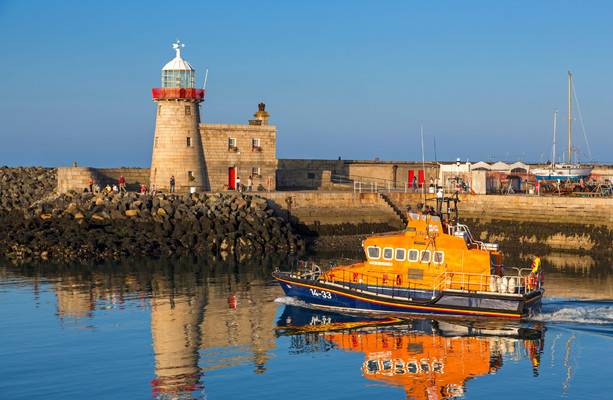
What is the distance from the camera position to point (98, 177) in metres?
41.6

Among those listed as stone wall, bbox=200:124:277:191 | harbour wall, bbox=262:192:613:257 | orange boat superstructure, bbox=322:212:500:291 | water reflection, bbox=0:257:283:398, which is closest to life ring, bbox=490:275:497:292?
orange boat superstructure, bbox=322:212:500:291

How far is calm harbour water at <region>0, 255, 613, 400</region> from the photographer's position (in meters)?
14.6

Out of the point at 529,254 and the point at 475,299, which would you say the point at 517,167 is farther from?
the point at 475,299

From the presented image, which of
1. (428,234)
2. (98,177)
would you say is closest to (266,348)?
(428,234)

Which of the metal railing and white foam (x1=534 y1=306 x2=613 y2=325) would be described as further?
the metal railing

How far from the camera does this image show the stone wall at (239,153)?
A: 42.2 m

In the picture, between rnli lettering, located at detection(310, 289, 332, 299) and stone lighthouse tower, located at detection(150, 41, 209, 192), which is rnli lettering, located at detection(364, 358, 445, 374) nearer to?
rnli lettering, located at detection(310, 289, 332, 299)

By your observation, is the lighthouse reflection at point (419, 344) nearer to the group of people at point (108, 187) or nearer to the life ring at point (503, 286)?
the life ring at point (503, 286)

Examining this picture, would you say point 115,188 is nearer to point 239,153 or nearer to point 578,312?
point 239,153

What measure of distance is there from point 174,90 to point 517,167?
23037 mm

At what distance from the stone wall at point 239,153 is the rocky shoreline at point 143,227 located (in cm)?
442

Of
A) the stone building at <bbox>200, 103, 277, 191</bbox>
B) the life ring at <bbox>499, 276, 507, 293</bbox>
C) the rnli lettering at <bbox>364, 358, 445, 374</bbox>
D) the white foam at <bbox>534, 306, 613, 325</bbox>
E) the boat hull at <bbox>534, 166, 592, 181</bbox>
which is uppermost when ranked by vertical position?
the stone building at <bbox>200, 103, 277, 191</bbox>

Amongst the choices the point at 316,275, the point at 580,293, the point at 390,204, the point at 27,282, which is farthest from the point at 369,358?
the point at 390,204

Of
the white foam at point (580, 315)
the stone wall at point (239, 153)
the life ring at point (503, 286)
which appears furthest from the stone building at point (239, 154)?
the life ring at point (503, 286)
